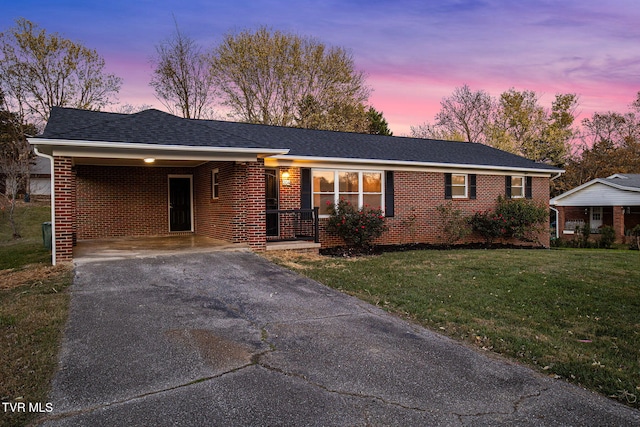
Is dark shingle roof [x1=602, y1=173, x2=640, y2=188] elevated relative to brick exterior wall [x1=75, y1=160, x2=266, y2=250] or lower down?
elevated

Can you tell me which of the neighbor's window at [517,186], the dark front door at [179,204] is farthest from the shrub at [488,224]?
the dark front door at [179,204]

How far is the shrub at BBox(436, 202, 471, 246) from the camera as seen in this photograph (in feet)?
49.4

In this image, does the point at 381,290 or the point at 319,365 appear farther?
the point at 381,290

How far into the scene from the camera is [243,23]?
28.6 meters

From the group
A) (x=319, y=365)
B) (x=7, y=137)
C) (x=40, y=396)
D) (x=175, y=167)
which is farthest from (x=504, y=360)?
(x=7, y=137)

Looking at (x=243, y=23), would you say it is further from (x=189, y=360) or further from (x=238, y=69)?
(x=189, y=360)

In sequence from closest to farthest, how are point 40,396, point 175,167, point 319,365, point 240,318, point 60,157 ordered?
point 40,396 → point 319,365 → point 240,318 → point 60,157 → point 175,167

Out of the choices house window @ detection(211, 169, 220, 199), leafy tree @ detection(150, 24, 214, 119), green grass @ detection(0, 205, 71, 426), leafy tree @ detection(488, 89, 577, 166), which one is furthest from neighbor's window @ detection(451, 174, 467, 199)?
leafy tree @ detection(488, 89, 577, 166)

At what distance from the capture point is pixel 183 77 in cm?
3020

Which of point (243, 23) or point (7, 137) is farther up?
point (243, 23)

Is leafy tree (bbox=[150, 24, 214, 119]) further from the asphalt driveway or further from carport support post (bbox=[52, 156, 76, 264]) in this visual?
the asphalt driveway

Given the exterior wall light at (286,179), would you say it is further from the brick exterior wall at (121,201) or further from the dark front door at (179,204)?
the brick exterior wall at (121,201)

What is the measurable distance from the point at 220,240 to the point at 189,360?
8.39 metres

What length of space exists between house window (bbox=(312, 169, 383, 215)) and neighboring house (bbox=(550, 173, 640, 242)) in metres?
19.1
